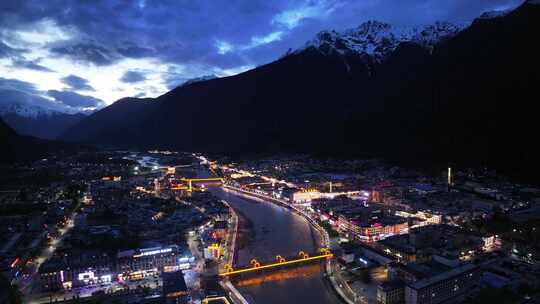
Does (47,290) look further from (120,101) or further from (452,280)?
(120,101)

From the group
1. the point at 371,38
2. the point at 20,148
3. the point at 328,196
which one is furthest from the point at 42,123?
the point at 328,196

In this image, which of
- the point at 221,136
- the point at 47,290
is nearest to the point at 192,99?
the point at 221,136

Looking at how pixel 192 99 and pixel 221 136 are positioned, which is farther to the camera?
pixel 192 99

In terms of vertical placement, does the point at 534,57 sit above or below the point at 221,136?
above

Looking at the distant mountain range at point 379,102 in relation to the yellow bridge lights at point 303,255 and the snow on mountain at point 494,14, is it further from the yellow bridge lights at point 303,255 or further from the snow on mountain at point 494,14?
the yellow bridge lights at point 303,255

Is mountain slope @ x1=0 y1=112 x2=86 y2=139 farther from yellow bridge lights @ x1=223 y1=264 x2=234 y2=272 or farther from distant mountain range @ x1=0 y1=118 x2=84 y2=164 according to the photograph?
yellow bridge lights @ x1=223 y1=264 x2=234 y2=272

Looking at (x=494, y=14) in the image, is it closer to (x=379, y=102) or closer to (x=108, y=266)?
(x=379, y=102)

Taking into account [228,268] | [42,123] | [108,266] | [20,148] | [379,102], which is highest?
[379,102]
